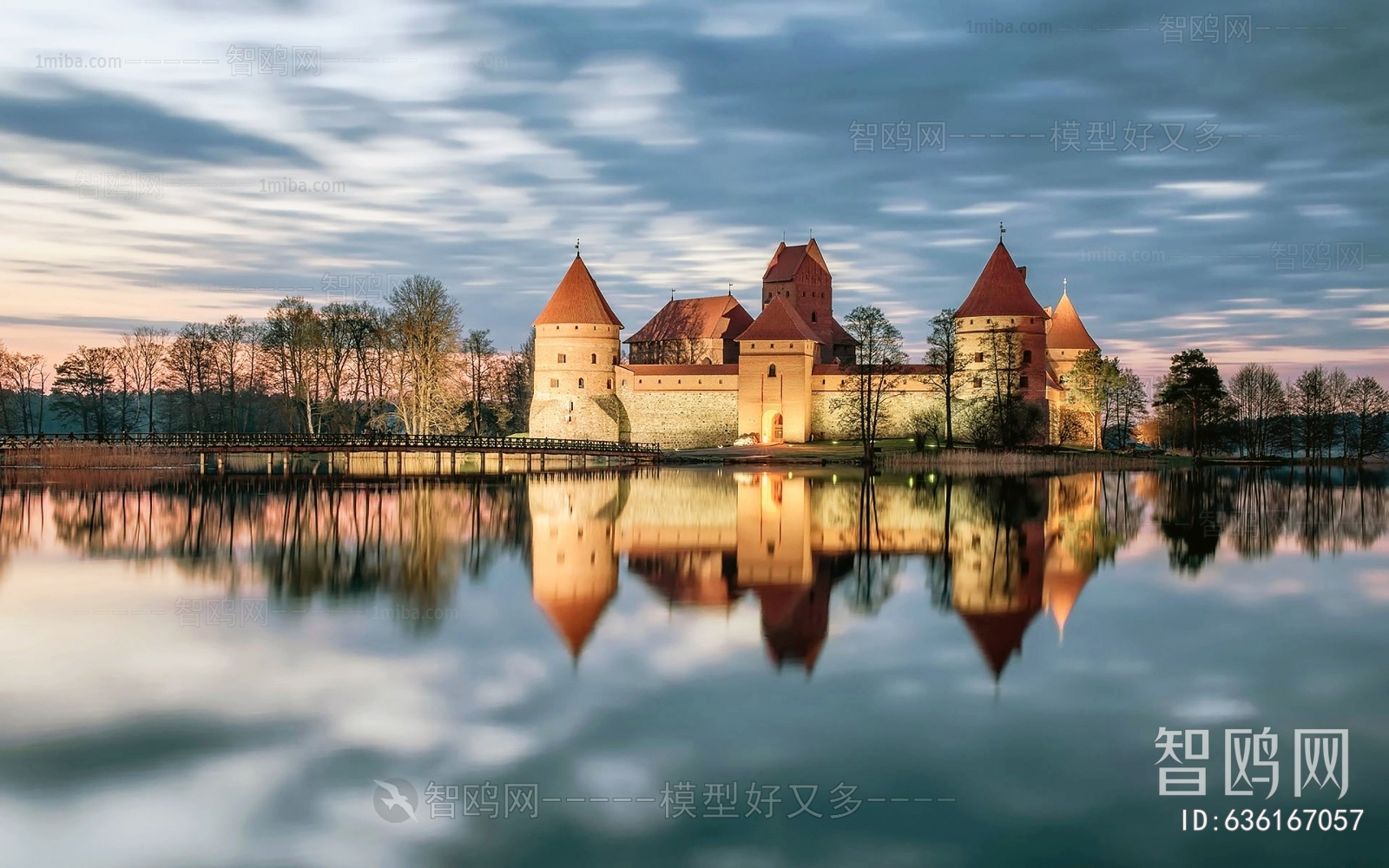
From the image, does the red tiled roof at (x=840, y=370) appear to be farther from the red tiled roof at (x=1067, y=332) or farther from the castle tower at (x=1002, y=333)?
the red tiled roof at (x=1067, y=332)

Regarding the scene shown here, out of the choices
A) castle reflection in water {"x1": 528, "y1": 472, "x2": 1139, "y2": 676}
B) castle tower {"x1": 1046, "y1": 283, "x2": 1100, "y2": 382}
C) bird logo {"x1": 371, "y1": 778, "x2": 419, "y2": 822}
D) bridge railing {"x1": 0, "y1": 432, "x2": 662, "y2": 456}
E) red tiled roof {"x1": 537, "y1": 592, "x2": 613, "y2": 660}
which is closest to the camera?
bird logo {"x1": 371, "y1": 778, "x2": 419, "y2": 822}

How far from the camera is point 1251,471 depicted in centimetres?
4278

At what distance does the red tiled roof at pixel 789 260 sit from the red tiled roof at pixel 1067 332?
1164 centimetres

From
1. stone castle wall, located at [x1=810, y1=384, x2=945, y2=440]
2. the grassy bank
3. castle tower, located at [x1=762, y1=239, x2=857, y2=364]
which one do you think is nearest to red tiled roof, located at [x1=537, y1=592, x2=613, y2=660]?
the grassy bank

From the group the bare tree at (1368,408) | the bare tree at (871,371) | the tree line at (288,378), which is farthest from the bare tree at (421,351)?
the bare tree at (1368,408)

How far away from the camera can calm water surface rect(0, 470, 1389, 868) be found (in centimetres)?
614

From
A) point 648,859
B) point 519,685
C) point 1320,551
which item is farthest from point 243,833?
point 1320,551

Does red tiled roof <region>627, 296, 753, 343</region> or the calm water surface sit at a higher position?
red tiled roof <region>627, 296, 753, 343</region>

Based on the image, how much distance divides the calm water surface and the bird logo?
27 mm

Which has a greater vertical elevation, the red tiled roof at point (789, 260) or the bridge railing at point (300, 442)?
the red tiled roof at point (789, 260)

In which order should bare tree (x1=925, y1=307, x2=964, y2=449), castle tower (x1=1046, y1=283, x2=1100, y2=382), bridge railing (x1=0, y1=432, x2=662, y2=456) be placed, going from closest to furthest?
bridge railing (x1=0, y1=432, x2=662, y2=456)
bare tree (x1=925, y1=307, x2=964, y2=449)
castle tower (x1=1046, y1=283, x2=1100, y2=382)

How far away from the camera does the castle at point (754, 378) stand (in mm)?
44688

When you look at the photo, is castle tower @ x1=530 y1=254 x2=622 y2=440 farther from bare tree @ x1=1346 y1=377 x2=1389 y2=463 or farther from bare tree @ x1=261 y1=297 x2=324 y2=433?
bare tree @ x1=1346 y1=377 x2=1389 y2=463

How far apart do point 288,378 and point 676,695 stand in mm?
44836
